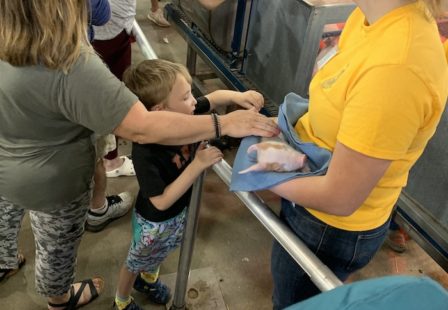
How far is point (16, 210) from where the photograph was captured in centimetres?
156

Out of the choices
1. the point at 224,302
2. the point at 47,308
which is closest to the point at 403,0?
the point at 224,302

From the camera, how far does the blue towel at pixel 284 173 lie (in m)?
0.98

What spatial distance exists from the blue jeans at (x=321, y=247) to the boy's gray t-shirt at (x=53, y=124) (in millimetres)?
522

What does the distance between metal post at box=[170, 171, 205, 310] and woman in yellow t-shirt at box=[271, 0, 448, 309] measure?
17.7 inches

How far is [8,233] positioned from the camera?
1.67m

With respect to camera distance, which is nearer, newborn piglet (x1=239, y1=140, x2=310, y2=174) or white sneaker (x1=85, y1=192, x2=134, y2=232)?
newborn piglet (x1=239, y1=140, x2=310, y2=174)

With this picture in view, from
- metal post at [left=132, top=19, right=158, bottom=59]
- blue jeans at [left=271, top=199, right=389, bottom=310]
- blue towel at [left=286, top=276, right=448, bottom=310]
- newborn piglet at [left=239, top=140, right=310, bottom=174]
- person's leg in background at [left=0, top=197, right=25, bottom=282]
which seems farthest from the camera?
metal post at [left=132, top=19, right=158, bottom=59]

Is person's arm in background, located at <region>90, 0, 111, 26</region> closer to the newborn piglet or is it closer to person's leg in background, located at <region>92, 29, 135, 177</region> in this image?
person's leg in background, located at <region>92, 29, 135, 177</region>

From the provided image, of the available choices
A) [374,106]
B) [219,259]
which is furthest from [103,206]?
[374,106]

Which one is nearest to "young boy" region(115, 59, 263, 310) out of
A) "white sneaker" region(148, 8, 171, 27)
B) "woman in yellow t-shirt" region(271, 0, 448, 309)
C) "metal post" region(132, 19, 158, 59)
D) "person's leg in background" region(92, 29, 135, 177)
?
"metal post" region(132, 19, 158, 59)

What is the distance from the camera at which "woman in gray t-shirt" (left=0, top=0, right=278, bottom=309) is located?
108 cm

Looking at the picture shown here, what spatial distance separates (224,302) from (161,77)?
1.18 metres

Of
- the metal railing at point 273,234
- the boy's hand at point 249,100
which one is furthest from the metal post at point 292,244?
the boy's hand at point 249,100

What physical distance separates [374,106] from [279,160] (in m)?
0.28
